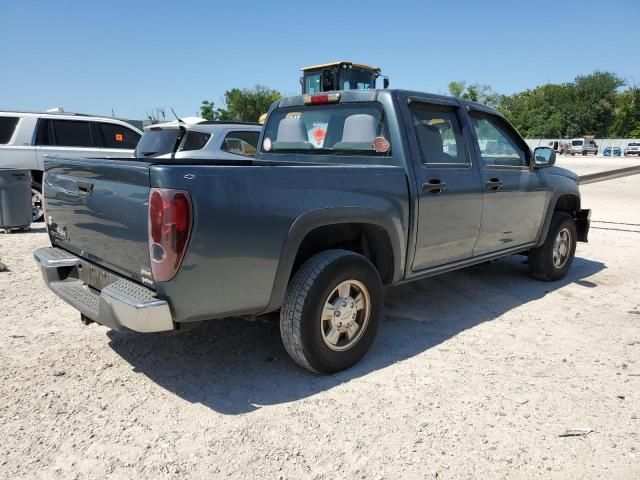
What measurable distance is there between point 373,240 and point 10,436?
243 centimetres

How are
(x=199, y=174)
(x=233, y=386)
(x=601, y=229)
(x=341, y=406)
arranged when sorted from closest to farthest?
(x=199, y=174) → (x=341, y=406) → (x=233, y=386) → (x=601, y=229)

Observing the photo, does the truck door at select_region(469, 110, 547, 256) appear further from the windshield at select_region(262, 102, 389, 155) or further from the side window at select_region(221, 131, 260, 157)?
the side window at select_region(221, 131, 260, 157)

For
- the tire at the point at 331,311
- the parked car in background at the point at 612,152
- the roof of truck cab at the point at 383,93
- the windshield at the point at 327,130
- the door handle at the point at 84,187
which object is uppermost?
the parked car in background at the point at 612,152

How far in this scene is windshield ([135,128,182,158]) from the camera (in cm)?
819

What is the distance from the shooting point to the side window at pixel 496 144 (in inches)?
180

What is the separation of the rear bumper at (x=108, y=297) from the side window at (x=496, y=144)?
10.2 ft

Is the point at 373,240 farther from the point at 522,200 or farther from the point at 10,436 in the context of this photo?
the point at 10,436

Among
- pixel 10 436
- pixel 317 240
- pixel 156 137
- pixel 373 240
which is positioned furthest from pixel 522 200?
pixel 156 137

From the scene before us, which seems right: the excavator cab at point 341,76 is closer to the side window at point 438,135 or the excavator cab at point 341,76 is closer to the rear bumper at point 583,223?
the rear bumper at point 583,223

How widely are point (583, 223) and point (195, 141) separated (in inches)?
222

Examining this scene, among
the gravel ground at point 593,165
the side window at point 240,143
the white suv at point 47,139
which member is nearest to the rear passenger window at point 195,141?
the side window at point 240,143

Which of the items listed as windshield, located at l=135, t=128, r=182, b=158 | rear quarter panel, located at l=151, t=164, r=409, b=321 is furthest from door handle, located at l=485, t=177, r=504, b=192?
windshield, located at l=135, t=128, r=182, b=158

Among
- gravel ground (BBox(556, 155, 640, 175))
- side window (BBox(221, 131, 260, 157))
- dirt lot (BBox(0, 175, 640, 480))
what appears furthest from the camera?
gravel ground (BBox(556, 155, 640, 175))

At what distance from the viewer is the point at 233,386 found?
10.4ft
